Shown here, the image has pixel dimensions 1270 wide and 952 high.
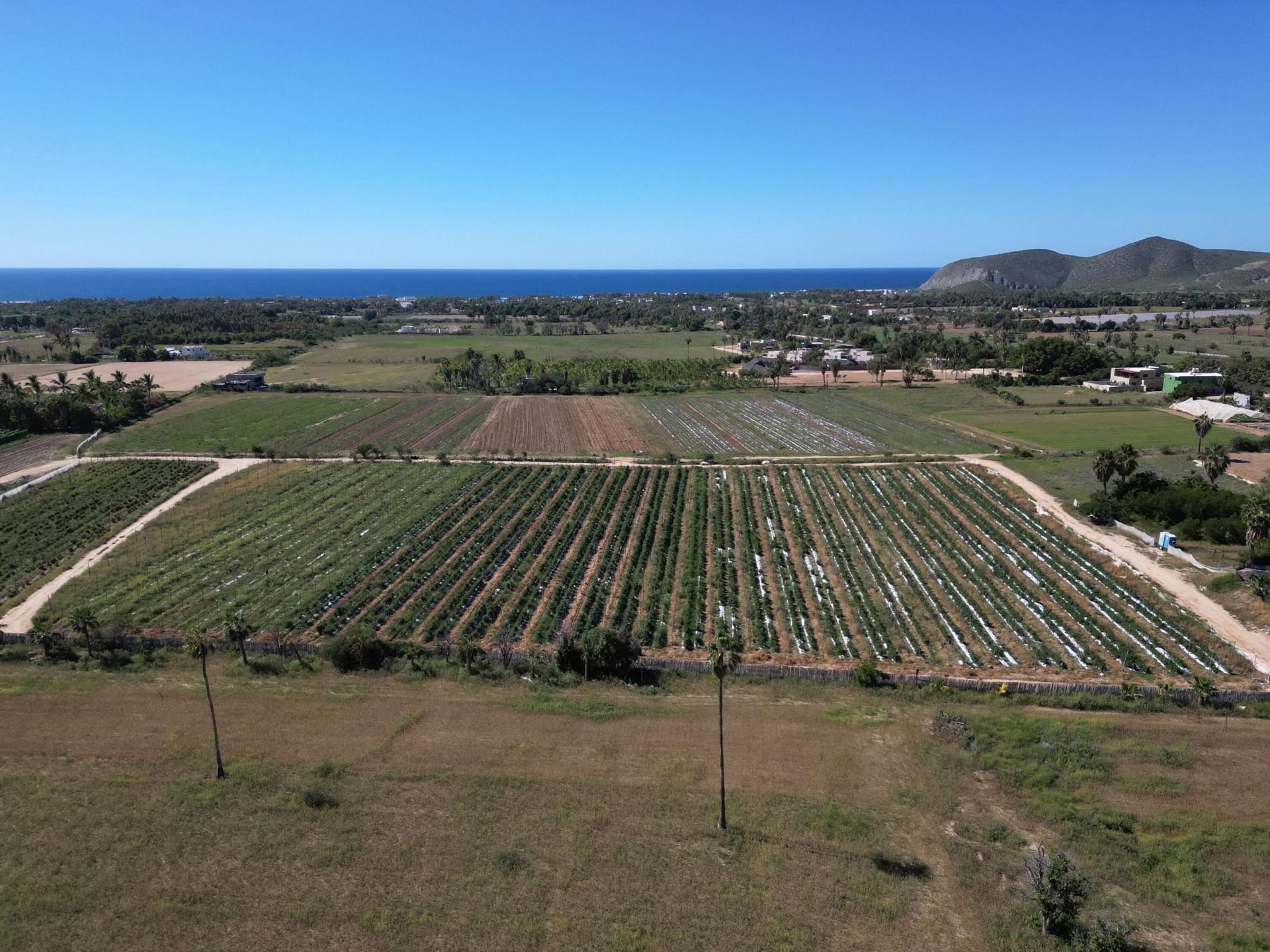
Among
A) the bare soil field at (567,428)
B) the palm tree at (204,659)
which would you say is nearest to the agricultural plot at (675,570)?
the palm tree at (204,659)

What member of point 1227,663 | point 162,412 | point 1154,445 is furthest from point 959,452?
point 162,412

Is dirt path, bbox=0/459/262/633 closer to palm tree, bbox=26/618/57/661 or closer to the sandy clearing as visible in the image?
palm tree, bbox=26/618/57/661

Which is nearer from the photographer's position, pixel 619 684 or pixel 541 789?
pixel 541 789

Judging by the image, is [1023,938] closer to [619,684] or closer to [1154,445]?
[619,684]

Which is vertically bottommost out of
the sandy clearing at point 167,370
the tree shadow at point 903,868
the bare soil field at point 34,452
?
the tree shadow at point 903,868

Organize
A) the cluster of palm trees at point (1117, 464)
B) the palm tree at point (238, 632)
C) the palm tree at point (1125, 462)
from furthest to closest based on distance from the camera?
the cluster of palm trees at point (1117, 464) → the palm tree at point (1125, 462) → the palm tree at point (238, 632)

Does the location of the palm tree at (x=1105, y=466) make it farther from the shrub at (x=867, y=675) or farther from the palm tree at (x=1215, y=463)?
the shrub at (x=867, y=675)
